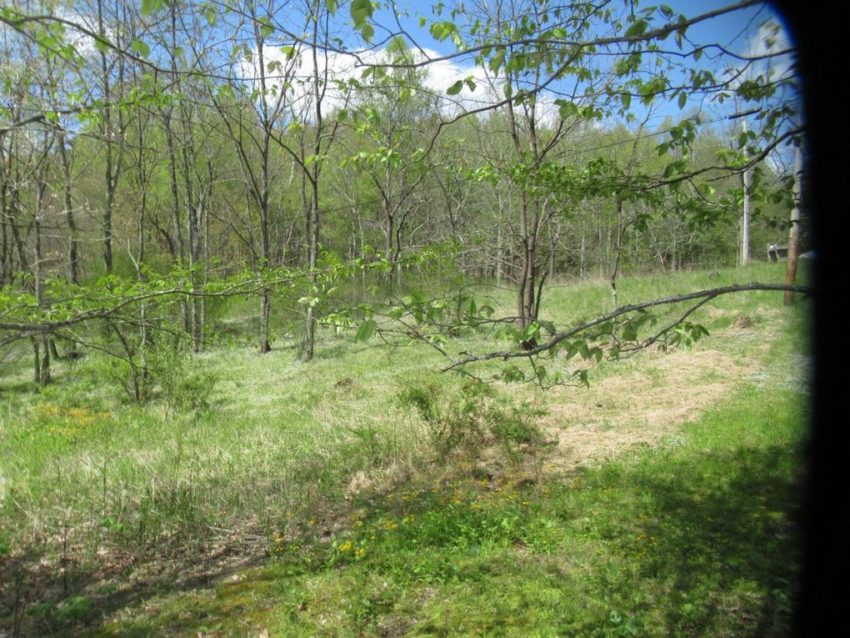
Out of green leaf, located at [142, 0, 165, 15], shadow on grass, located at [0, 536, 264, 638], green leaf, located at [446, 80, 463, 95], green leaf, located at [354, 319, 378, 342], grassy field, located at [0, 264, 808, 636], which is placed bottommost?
shadow on grass, located at [0, 536, 264, 638]

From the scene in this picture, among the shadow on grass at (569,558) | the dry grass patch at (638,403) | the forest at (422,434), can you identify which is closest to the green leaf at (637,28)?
the forest at (422,434)

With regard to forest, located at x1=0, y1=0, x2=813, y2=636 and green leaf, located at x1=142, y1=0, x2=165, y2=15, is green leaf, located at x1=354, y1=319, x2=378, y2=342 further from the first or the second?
green leaf, located at x1=142, y1=0, x2=165, y2=15

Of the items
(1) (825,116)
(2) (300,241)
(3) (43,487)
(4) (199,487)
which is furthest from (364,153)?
(2) (300,241)

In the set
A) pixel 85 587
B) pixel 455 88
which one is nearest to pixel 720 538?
pixel 455 88

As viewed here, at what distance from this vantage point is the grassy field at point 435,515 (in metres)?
3.51

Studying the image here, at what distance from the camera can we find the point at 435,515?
15.8ft

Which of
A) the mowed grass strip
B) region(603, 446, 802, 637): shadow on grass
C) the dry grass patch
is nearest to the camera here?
region(603, 446, 802, 637): shadow on grass

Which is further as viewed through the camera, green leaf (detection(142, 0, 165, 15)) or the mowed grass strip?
the mowed grass strip

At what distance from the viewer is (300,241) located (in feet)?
105

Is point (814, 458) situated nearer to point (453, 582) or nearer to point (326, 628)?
point (453, 582)

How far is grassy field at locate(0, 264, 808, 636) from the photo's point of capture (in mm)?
3506

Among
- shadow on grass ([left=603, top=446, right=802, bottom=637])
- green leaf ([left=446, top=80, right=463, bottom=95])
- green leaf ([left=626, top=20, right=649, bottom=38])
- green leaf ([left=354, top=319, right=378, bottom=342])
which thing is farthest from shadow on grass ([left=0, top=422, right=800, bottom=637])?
green leaf ([left=626, top=20, right=649, bottom=38])

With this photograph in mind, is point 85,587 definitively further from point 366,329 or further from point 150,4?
point 150,4

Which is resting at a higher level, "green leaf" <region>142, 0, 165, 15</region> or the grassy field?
"green leaf" <region>142, 0, 165, 15</region>
